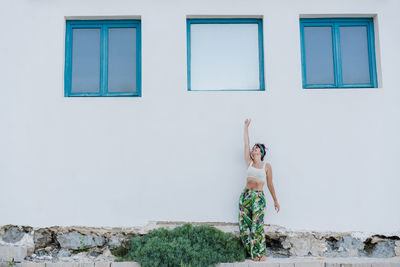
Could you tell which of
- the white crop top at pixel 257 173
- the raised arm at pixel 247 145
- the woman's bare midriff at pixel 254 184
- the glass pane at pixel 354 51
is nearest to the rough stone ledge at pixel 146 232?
the woman's bare midriff at pixel 254 184

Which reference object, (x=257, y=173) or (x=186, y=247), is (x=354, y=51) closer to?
(x=257, y=173)

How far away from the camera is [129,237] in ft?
16.9

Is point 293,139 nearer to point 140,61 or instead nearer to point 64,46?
point 140,61

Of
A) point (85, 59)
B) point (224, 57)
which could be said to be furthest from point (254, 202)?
point (85, 59)

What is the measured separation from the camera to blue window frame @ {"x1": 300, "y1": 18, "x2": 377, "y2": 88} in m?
5.52

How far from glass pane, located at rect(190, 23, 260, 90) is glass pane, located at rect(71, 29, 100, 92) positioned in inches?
57.3

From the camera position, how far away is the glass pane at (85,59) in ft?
18.2

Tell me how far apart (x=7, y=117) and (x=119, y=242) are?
2366mm

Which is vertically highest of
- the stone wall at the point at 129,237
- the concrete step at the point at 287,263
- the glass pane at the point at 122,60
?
the glass pane at the point at 122,60

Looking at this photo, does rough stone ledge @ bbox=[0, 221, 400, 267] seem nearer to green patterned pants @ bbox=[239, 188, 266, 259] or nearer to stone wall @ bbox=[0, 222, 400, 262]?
stone wall @ bbox=[0, 222, 400, 262]

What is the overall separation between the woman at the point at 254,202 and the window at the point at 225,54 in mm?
953

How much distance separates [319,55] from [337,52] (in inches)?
10.5

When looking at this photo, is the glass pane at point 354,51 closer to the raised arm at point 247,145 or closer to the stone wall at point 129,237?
the raised arm at point 247,145

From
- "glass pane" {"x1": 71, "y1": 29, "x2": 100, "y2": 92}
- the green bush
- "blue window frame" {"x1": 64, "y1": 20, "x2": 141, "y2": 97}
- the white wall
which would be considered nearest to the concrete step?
the green bush
